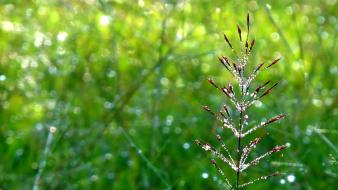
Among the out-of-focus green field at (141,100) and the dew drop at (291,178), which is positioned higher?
the dew drop at (291,178)

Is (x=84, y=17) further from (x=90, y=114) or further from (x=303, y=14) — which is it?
(x=303, y=14)

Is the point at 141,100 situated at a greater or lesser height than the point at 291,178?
lesser

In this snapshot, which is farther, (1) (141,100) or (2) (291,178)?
(1) (141,100)

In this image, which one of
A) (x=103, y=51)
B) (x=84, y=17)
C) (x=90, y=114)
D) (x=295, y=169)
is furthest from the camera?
(x=84, y=17)

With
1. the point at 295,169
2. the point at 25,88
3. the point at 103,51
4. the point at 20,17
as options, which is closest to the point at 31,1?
the point at 20,17

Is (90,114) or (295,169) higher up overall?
(295,169)

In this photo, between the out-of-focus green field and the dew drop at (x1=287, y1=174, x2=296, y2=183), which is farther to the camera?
the out-of-focus green field

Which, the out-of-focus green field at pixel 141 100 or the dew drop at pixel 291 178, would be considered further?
the out-of-focus green field at pixel 141 100

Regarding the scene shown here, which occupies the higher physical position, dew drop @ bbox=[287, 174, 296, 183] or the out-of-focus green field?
dew drop @ bbox=[287, 174, 296, 183]
